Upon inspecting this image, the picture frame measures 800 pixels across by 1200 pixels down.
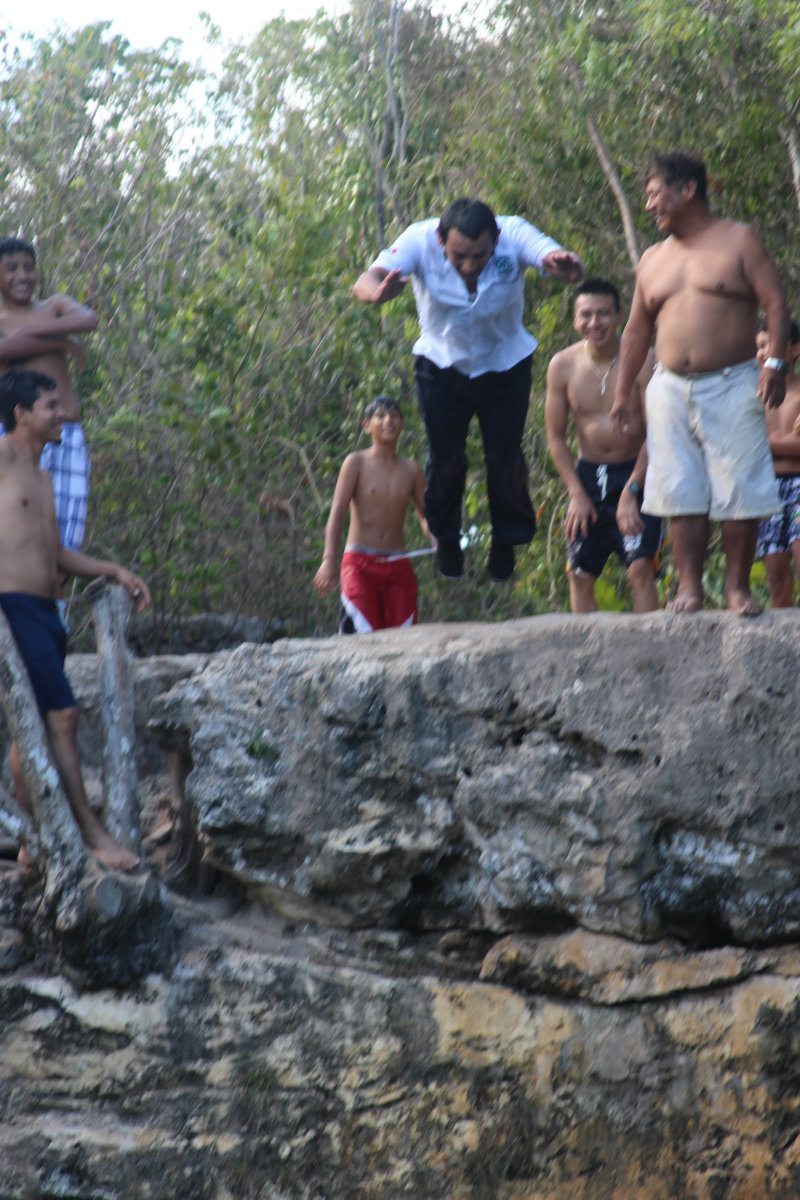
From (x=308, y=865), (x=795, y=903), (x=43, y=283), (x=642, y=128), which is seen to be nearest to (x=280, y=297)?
(x=43, y=283)

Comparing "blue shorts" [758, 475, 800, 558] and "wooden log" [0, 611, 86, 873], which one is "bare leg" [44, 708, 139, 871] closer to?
"wooden log" [0, 611, 86, 873]

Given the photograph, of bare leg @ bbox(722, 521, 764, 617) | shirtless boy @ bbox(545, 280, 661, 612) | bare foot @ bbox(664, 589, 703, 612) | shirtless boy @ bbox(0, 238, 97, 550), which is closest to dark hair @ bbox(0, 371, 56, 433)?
shirtless boy @ bbox(0, 238, 97, 550)

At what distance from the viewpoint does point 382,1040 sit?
5551 millimetres

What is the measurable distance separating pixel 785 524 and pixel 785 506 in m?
0.08

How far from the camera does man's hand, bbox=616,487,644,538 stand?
6.08 m

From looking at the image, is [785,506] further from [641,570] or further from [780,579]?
[641,570]

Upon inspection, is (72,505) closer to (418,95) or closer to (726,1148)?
(726,1148)

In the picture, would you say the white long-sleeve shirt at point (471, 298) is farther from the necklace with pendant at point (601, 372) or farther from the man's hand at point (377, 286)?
the necklace with pendant at point (601, 372)

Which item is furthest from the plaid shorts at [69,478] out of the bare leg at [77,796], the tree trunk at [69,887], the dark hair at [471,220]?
the dark hair at [471,220]

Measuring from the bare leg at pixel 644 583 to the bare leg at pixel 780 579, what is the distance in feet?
1.80

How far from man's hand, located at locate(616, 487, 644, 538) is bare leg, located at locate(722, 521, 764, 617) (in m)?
0.53

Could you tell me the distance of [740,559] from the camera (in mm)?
5602

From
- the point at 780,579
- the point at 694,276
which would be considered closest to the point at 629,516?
the point at 780,579

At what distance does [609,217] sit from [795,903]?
5.81m
